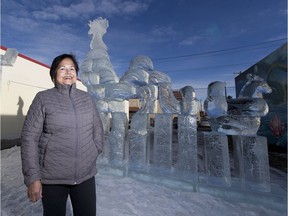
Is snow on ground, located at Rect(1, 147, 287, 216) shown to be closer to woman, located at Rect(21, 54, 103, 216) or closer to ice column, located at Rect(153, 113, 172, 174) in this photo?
ice column, located at Rect(153, 113, 172, 174)

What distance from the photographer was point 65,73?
4.65 feet

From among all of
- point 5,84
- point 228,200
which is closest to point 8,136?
point 5,84

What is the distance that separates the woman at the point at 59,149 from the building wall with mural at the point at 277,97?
827 cm

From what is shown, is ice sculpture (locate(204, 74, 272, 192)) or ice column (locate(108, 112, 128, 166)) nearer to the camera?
ice sculpture (locate(204, 74, 272, 192))

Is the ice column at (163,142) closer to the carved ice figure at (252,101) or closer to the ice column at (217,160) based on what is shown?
the ice column at (217,160)

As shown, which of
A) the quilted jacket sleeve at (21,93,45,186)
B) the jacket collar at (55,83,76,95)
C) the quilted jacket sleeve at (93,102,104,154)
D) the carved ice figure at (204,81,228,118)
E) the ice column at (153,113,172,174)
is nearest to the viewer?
the quilted jacket sleeve at (21,93,45,186)

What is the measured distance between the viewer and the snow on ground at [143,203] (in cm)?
206

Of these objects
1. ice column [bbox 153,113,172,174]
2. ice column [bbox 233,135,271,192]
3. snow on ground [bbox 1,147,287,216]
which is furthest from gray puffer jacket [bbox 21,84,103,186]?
ice column [bbox 233,135,271,192]

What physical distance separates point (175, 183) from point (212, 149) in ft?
2.32

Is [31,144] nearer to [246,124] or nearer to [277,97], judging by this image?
[246,124]

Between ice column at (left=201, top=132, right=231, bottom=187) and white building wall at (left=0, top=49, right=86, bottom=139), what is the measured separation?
9416 mm

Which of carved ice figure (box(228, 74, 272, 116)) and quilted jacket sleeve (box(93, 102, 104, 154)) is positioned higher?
carved ice figure (box(228, 74, 272, 116))

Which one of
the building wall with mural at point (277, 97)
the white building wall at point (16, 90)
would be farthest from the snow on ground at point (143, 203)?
the white building wall at point (16, 90)

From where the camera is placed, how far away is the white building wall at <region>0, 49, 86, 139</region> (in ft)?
28.4
